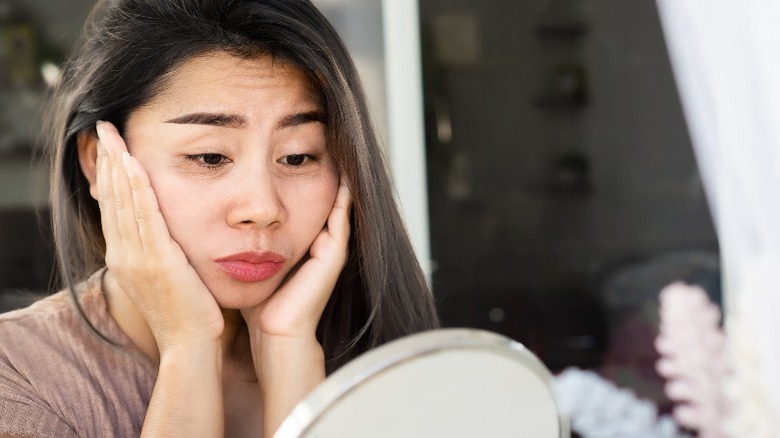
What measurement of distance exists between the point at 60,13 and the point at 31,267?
3.36 ft

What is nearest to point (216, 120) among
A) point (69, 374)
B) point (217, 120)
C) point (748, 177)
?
point (217, 120)

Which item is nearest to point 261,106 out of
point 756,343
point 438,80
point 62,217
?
point 62,217

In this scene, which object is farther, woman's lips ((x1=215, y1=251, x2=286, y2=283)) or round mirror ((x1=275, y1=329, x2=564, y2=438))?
woman's lips ((x1=215, y1=251, x2=286, y2=283))

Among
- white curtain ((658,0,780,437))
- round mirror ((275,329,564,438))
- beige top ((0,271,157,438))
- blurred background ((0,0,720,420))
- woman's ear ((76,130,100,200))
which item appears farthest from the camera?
blurred background ((0,0,720,420))

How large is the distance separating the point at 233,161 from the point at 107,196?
0.16m

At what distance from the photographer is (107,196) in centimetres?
98

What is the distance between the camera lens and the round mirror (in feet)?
1.63

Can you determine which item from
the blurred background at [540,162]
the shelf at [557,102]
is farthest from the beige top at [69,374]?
the shelf at [557,102]

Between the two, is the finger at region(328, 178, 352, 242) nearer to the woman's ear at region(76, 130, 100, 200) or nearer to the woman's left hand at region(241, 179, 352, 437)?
the woman's left hand at region(241, 179, 352, 437)

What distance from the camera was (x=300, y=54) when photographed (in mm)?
993

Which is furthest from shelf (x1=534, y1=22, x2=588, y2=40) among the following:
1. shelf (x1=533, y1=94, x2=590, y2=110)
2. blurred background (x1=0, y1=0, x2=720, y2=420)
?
shelf (x1=533, y1=94, x2=590, y2=110)

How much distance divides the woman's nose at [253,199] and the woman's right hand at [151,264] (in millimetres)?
82

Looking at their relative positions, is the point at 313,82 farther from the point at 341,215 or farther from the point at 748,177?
the point at 748,177

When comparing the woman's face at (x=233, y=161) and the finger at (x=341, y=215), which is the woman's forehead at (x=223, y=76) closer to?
the woman's face at (x=233, y=161)
